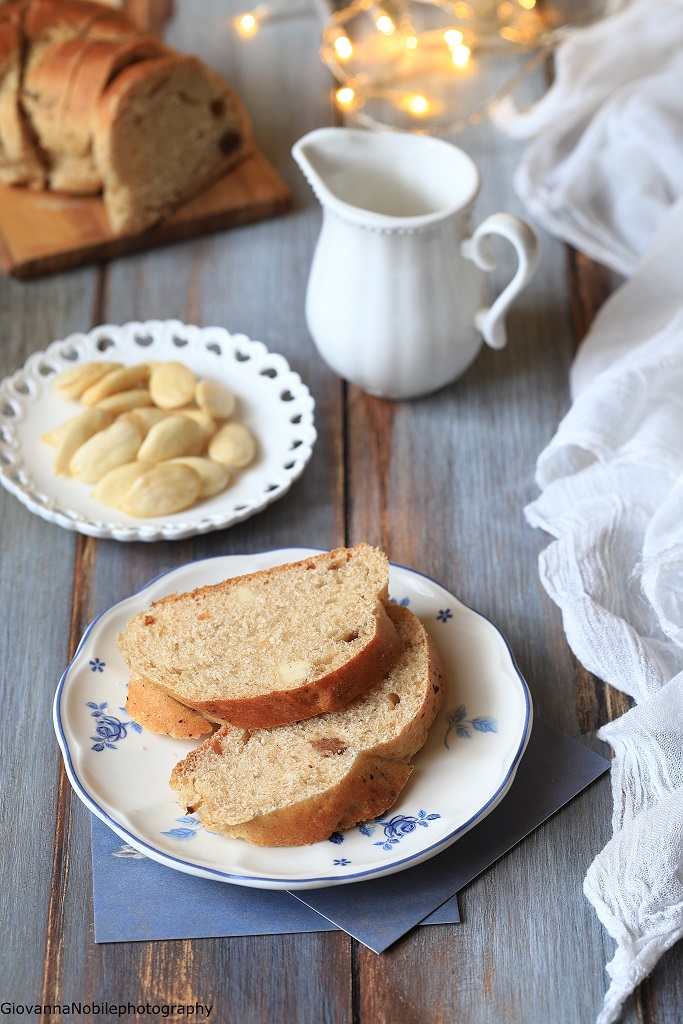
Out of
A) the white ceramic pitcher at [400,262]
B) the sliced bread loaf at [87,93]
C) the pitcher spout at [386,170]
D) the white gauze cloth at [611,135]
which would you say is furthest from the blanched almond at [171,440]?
the white gauze cloth at [611,135]

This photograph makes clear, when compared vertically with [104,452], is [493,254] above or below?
above

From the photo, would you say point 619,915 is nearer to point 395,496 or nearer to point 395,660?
point 395,660

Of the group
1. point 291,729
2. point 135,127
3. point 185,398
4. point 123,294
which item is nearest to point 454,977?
point 291,729

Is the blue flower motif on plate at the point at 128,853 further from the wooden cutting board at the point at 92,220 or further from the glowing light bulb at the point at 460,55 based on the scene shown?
the glowing light bulb at the point at 460,55

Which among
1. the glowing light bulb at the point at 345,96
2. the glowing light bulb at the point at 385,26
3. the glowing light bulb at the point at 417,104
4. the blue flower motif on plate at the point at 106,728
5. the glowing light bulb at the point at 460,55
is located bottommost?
the blue flower motif on plate at the point at 106,728

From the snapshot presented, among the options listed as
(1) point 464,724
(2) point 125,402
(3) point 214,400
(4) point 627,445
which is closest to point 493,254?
(4) point 627,445

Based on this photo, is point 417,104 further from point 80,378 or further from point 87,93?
point 80,378

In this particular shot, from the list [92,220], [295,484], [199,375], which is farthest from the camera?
[92,220]
